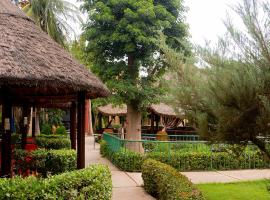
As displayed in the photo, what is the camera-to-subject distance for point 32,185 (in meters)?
6.13

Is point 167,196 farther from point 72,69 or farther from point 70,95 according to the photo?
point 70,95

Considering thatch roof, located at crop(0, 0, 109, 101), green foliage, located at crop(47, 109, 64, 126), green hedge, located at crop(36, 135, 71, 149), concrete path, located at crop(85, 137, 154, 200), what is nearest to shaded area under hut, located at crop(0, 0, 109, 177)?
thatch roof, located at crop(0, 0, 109, 101)

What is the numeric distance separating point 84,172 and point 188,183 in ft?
8.03

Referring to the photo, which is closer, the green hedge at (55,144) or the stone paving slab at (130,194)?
the stone paving slab at (130,194)

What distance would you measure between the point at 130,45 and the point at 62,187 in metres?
8.86

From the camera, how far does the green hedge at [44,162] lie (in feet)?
34.2

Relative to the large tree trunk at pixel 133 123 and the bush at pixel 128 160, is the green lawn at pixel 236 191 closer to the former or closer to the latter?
the bush at pixel 128 160

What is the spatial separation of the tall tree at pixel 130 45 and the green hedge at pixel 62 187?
7520 millimetres

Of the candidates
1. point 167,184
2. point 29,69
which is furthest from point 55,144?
point 29,69

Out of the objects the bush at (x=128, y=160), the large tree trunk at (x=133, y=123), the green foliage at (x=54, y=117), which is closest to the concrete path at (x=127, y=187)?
the bush at (x=128, y=160)

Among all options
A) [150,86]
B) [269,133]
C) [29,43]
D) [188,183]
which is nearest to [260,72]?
[269,133]

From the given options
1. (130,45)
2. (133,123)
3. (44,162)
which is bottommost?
(44,162)

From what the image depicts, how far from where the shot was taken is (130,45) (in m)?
14.5

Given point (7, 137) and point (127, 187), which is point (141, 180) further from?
point (7, 137)
